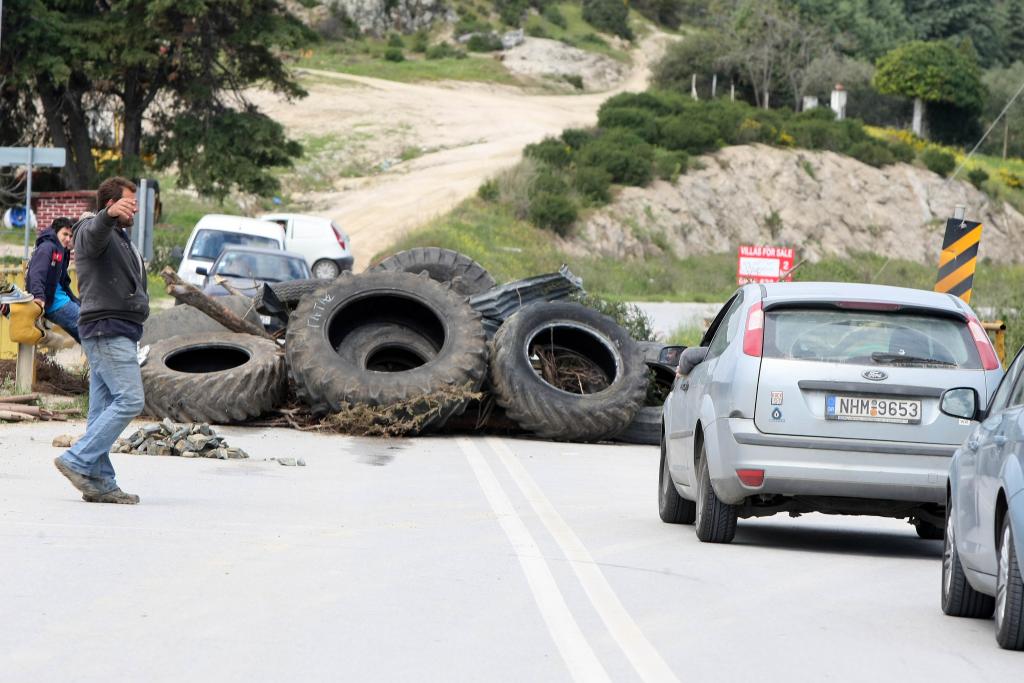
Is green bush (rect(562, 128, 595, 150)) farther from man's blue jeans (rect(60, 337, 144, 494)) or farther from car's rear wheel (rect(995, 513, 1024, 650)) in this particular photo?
car's rear wheel (rect(995, 513, 1024, 650))

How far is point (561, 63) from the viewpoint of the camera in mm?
110625

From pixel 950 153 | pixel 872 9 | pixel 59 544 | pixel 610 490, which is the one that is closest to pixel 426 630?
pixel 59 544

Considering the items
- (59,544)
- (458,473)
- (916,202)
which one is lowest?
(916,202)

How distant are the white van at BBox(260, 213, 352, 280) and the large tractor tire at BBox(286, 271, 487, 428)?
69.3 ft

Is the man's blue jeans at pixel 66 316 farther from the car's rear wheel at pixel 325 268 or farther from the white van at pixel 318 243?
the white van at pixel 318 243

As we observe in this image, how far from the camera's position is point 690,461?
10789mm

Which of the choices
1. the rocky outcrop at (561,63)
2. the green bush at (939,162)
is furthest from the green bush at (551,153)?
the rocky outcrop at (561,63)

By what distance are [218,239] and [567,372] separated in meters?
15.4

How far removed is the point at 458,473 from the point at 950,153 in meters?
72.4

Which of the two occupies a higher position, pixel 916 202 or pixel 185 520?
pixel 185 520

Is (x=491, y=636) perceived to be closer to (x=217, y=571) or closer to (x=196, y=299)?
(x=217, y=571)

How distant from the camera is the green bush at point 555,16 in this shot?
121250 millimetres

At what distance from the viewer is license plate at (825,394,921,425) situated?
9.80 meters

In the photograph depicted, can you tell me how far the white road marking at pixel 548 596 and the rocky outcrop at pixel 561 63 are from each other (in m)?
96.7
